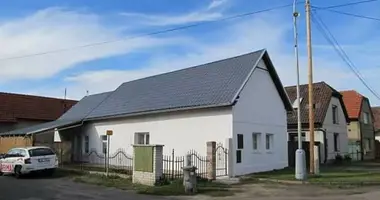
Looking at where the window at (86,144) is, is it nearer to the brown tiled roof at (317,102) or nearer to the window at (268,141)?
the window at (268,141)

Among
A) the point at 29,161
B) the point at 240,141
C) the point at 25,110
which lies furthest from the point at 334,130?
the point at 25,110

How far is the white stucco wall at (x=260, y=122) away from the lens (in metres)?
23.6

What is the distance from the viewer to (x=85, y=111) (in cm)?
3694

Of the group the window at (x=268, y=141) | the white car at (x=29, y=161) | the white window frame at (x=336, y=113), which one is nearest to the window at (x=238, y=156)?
the window at (x=268, y=141)

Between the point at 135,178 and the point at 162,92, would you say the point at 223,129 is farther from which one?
the point at 162,92

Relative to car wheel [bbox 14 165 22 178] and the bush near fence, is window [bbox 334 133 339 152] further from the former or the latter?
car wheel [bbox 14 165 22 178]

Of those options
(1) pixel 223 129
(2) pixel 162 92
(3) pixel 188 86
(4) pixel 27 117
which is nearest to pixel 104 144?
(2) pixel 162 92

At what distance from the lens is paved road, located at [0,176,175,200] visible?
15660mm

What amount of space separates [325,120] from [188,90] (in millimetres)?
15263

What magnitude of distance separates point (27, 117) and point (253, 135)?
29.0 metres

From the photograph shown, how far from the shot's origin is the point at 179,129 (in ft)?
84.3

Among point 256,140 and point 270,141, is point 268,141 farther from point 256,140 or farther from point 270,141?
point 256,140

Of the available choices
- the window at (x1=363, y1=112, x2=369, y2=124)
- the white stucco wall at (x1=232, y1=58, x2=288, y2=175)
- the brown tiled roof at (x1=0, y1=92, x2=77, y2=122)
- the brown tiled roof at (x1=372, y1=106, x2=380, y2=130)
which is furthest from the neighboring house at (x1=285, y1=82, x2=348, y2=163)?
the brown tiled roof at (x1=0, y1=92, x2=77, y2=122)

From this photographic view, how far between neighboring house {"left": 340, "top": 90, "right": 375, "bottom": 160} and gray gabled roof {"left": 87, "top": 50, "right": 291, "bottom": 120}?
19.3 metres
